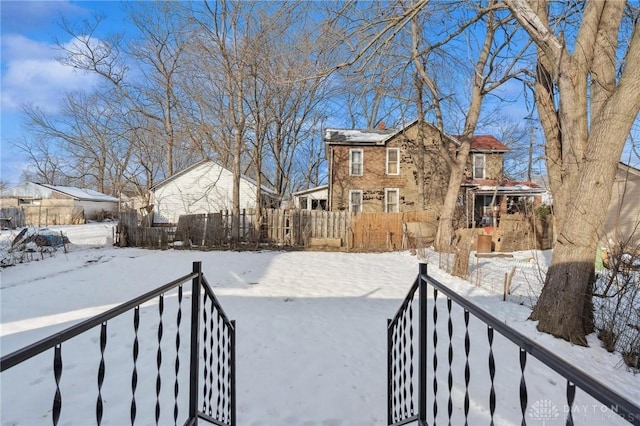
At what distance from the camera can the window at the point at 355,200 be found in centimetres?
1798

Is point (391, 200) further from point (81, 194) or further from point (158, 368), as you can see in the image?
point (81, 194)

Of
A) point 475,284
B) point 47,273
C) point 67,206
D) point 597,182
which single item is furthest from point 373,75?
point 67,206

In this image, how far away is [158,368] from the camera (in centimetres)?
156

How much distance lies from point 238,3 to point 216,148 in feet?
21.9

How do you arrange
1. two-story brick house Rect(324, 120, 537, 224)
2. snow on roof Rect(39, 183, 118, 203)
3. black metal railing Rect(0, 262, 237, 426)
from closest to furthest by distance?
black metal railing Rect(0, 262, 237, 426), two-story brick house Rect(324, 120, 537, 224), snow on roof Rect(39, 183, 118, 203)

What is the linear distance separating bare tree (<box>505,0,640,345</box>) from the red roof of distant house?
45.0 ft

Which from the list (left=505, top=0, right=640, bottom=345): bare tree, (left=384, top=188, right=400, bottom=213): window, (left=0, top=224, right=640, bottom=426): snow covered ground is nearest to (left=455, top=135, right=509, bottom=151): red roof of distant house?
(left=384, top=188, right=400, bottom=213): window

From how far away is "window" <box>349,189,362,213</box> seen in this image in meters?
18.0

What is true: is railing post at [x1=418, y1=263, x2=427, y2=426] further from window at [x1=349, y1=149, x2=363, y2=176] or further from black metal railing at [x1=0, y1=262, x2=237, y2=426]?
window at [x1=349, y1=149, x2=363, y2=176]

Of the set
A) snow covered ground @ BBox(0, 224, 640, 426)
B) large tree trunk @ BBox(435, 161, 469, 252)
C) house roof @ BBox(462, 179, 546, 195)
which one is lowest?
snow covered ground @ BBox(0, 224, 640, 426)

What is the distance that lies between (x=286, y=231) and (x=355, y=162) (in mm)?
6184

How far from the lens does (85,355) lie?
386cm

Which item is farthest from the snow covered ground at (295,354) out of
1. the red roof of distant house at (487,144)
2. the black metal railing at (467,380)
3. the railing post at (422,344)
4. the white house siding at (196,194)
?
the white house siding at (196,194)

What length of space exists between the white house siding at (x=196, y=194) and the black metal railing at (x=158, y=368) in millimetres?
18262
